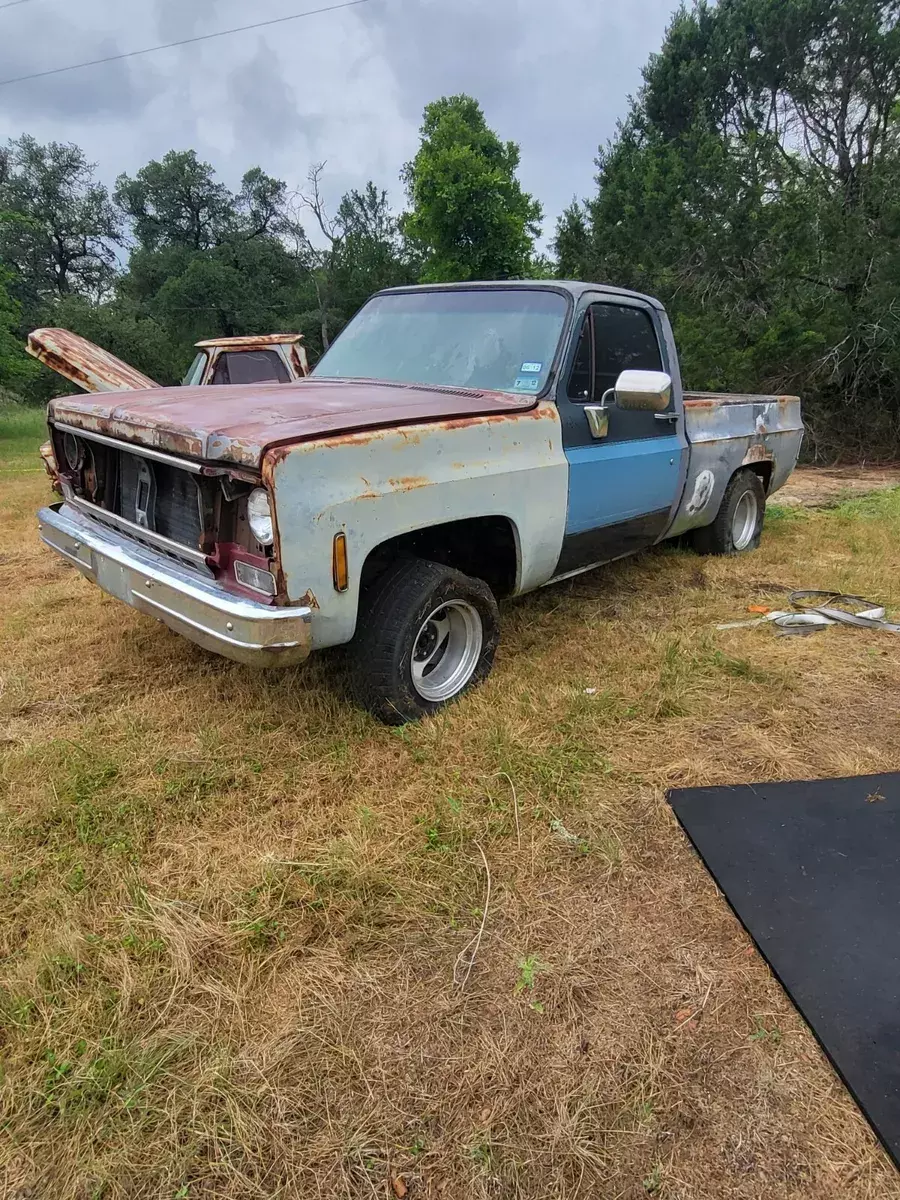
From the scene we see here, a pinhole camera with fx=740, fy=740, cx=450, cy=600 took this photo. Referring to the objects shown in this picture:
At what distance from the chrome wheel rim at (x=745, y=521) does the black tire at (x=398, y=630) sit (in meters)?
3.43

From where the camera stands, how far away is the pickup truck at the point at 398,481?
8.20 ft

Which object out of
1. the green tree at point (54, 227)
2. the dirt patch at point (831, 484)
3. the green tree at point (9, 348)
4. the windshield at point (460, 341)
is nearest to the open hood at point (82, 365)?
the windshield at point (460, 341)

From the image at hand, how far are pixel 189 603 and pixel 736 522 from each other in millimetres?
4645

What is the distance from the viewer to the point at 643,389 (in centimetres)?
346

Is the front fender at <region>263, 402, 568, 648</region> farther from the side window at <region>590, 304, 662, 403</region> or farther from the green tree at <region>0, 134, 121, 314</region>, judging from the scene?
the green tree at <region>0, 134, 121, 314</region>

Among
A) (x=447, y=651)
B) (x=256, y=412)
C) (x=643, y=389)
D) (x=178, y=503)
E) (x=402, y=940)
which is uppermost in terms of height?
(x=643, y=389)

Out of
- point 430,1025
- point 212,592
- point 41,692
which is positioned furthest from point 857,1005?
point 41,692

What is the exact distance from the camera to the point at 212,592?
8.52 ft

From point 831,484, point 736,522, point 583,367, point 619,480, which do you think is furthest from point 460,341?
point 831,484

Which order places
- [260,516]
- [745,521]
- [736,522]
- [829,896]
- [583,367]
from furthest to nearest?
[745,521] → [736,522] → [583,367] → [260,516] → [829,896]

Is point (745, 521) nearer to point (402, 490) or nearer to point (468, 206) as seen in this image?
point (402, 490)

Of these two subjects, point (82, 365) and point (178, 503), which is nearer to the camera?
point (178, 503)

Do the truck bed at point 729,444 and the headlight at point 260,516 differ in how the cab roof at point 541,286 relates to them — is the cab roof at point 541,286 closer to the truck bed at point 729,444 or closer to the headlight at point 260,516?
the truck bed at point 729,444

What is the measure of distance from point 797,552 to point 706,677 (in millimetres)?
2887
